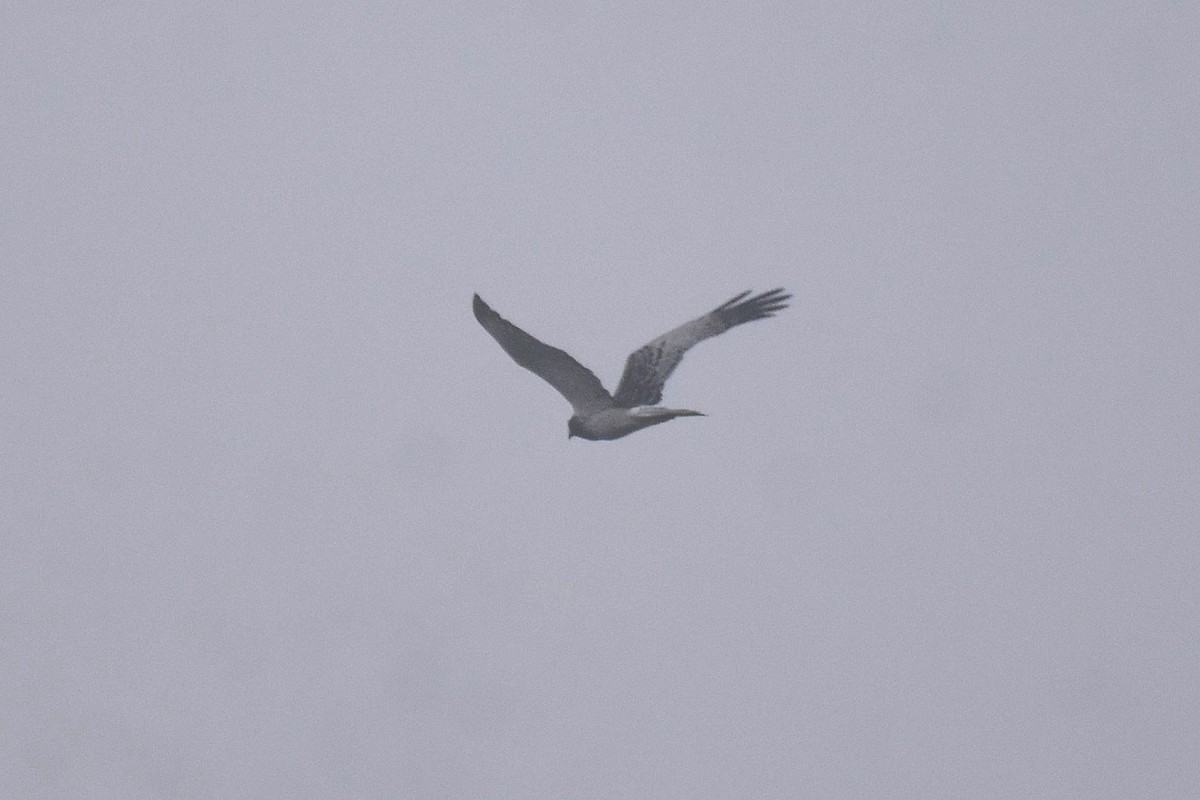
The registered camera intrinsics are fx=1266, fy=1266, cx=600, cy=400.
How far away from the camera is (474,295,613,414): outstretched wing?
21406 mm

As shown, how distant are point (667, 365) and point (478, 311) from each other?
3678 millimetres

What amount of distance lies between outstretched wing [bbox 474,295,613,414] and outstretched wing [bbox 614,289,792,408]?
1.69 ft

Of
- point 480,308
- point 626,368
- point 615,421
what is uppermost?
point 480,308

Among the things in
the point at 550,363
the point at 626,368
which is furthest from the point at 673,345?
the point at 550,363

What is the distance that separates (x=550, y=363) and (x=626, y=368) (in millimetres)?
1430

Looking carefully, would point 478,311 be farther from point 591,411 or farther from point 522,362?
point 591,411

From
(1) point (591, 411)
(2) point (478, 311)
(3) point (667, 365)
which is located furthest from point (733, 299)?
(2) point (478, 311)

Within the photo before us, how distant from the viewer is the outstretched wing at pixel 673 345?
22.5m

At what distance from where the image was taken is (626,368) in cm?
2233

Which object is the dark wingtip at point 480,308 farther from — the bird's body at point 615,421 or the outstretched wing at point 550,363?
the bird's body at point 615,421

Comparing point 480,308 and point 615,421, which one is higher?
point 480,308

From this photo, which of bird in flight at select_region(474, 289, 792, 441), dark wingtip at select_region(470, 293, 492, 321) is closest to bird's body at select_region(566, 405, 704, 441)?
bird in flight at select_region(474, 289, 792, 441)

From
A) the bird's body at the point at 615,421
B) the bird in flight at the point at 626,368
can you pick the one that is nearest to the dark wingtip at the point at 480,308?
the bird in flight at the point at 626,368

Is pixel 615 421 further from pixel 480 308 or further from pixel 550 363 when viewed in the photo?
pixel 480 308
